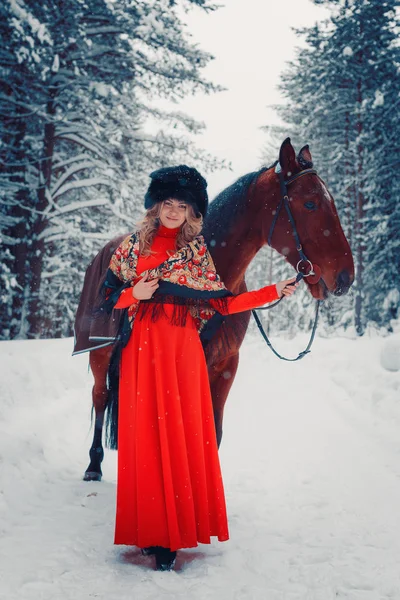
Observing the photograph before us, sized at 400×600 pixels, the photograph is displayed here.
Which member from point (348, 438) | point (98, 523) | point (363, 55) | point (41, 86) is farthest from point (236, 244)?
point (363, 55)

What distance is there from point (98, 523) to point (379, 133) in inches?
590

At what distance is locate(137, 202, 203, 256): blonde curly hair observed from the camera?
276 centimetres

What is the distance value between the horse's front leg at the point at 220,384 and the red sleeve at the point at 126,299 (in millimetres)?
1061

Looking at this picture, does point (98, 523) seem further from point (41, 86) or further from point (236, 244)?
point (41, 86)

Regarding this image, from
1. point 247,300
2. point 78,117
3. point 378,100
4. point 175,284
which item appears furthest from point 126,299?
point 378,100

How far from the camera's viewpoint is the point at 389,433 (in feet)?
17.0

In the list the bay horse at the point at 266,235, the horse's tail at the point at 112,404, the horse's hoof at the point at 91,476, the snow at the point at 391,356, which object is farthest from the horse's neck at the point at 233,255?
the snow at the point at 391,356

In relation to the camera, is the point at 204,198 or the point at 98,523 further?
the point at 98,523

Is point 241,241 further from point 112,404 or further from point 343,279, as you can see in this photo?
point 112,404

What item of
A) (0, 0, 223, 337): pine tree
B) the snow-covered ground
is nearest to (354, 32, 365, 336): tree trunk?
(0, 0, 223, 337): pine tree

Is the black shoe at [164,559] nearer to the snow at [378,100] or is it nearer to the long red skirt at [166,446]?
the long red skirt at [166,446]

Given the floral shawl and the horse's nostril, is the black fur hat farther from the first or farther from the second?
the horse's nostril

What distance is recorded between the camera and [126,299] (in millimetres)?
2672

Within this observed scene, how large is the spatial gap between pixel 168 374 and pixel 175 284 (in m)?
0.51
